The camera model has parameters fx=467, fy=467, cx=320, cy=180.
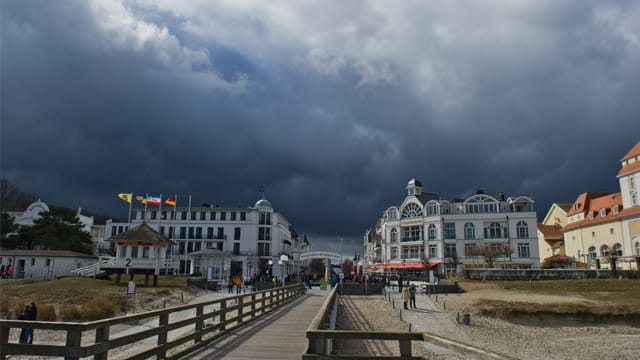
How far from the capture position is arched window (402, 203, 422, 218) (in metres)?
68.4

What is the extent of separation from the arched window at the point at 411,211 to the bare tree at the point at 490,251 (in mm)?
10237

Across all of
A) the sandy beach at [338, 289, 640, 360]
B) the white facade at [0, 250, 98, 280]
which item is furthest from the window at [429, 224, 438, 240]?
the white facade at [0, 250, 98, 280]

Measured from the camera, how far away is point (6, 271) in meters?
42.1

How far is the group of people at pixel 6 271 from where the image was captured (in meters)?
41.9

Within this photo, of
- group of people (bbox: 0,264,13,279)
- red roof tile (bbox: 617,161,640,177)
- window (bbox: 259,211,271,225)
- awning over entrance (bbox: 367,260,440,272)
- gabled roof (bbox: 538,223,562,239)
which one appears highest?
red roof tile (bbox: 617,161,640,177)

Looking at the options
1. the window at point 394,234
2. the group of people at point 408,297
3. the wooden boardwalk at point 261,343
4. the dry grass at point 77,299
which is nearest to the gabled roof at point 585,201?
the window at point 394,234

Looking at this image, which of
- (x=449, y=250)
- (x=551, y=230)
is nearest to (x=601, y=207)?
(x=551, y=230)

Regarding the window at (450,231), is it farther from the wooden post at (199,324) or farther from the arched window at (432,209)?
the wooden post at (199,324)

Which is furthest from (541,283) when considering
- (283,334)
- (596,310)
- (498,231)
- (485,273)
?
(283,334)

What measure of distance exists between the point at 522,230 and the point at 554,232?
73.9 ft

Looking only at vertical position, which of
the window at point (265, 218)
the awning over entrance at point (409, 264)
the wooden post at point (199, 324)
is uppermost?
the window at point (265, 218)

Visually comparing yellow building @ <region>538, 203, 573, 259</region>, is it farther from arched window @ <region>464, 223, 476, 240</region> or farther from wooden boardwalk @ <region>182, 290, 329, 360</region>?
wooden boardwalk @ <region>182, 290, 329, 360</region>

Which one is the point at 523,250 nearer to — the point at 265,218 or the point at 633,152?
the point at 633,152

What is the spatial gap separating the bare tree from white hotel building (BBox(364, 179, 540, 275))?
112cm
